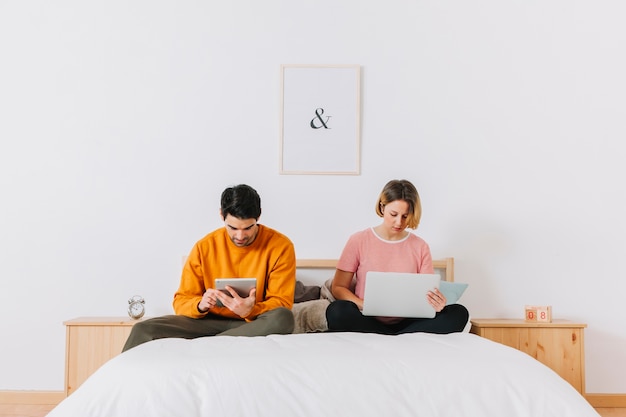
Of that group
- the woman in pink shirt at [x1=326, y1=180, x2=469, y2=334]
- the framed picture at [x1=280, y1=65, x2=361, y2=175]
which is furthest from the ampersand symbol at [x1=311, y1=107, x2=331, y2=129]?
the woman in pink shirt at [x1=326, y1=180, x2=469, y2=334]

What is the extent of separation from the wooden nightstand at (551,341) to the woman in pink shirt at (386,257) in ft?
1.35

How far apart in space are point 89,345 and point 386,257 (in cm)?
132

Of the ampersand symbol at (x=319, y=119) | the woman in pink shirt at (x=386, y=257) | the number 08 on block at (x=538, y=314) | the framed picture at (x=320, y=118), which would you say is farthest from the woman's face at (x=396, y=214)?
the number 08 on block at (x=538, y=314)

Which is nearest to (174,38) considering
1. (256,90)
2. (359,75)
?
(256,90)

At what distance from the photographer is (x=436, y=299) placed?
2438 millimetres

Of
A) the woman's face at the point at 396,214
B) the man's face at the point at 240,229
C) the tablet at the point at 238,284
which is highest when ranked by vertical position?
the woman's face at the point at 396,214

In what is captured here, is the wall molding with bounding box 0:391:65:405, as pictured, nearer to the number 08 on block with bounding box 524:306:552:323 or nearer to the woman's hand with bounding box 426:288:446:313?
the woman's hand with bounding box 426:288:446:313

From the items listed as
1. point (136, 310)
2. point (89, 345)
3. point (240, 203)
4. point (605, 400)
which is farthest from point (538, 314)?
point (89, 345)

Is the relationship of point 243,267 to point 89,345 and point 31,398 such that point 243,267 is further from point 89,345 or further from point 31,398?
point 31,398

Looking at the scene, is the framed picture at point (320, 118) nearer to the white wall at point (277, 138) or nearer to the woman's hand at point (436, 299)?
the white wall at point (277, 138)

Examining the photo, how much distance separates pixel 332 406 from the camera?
64.3 inches

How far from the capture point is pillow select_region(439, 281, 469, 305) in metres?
2.50

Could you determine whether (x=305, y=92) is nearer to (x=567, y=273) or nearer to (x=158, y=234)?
(x=158, y=234)

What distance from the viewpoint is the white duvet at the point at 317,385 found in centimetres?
161
